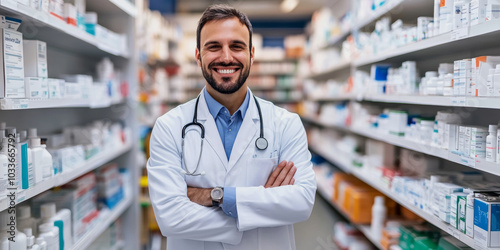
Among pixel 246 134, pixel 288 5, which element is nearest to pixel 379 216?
pixel 246 134

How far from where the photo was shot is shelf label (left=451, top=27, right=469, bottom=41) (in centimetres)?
186

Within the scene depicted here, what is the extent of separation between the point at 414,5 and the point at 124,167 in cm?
303

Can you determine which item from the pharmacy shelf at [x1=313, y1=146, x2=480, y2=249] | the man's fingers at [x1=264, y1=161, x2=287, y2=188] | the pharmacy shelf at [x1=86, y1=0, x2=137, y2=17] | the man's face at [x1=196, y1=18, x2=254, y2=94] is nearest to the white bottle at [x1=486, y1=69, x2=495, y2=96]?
the pharmacy shelf at [x1=313, y1=146, x2=480, y2=249]

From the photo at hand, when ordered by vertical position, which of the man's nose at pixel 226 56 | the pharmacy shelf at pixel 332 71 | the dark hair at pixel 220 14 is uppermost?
the pharmacy shelf at pixel 332 71

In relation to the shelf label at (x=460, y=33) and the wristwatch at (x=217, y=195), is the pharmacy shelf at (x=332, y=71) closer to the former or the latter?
the shelf label at (x=460, y=33)

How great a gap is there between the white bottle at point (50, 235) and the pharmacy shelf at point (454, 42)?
93.8 inches

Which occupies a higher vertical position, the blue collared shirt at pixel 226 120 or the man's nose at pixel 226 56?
the man's nose at pixel 226 56

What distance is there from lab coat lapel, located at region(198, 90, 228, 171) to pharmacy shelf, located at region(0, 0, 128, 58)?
3.04 feet

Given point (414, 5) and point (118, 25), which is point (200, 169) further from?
point (118, 25)

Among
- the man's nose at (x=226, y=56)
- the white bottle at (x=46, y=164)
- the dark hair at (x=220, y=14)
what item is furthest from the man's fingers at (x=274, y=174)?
the white bottle at (x=46, y=164)

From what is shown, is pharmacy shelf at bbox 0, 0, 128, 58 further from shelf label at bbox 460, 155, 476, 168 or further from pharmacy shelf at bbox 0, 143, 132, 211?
shelf label at bbox 460, 155, 476, 168

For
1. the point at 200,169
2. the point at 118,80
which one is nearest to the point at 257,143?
the point at 200,169

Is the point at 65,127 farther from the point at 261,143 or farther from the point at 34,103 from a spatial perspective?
the point at 261,143

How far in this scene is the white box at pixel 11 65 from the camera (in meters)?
1.70
